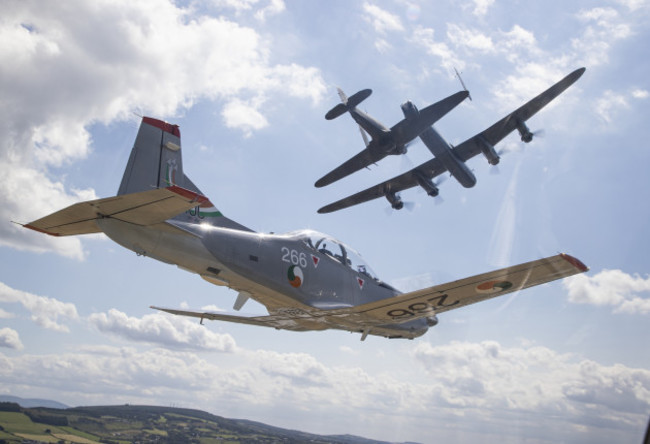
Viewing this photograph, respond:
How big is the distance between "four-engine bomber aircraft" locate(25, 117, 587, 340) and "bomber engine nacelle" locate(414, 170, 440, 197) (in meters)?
21.0

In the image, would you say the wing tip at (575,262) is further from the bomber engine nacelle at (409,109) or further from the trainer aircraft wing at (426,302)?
the bomber engine nacelle at (409,109)

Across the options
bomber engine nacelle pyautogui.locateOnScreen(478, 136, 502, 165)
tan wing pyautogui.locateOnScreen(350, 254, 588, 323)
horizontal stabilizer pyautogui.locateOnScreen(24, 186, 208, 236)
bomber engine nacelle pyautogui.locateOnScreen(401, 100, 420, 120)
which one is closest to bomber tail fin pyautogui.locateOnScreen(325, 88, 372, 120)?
bomber engine nacelle pyautogui.locateOnScreen(401, 100, 420, 120)

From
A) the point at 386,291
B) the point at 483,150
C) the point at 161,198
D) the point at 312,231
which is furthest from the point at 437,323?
the point at 483,150

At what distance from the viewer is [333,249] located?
12188 mm

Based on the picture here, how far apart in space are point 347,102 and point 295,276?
22.8 metres

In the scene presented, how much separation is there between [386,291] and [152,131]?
25.8 ft

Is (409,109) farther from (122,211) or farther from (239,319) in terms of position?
(122,211)

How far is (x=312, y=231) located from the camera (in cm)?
1200

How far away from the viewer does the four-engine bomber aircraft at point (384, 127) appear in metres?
28.4

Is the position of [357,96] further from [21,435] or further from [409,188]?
[21,435]

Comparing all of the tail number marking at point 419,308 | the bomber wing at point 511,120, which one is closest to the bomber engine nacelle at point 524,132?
the bomber wing at point 511,120

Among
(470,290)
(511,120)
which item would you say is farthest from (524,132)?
(470,290)

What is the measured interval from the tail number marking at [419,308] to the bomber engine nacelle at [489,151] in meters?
23.3

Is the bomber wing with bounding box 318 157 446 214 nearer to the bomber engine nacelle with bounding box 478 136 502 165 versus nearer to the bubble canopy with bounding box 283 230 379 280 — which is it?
the bomber engine nacelle with bounding box 478 136 502 165
